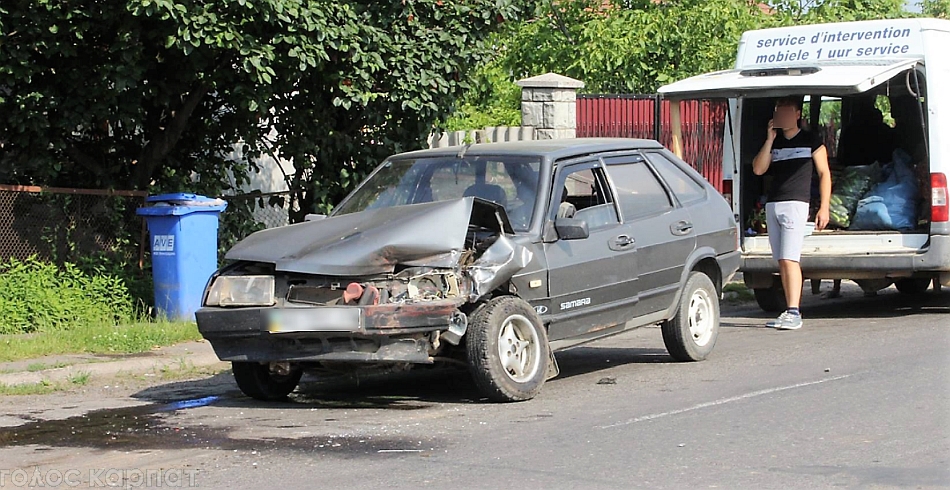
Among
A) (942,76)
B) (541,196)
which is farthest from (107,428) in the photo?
(942,76)

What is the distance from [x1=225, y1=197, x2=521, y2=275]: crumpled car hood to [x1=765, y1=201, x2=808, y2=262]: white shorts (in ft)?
13.1

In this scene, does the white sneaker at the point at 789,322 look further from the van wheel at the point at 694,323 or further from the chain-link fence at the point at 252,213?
the chain-link fence at the point at 252,213

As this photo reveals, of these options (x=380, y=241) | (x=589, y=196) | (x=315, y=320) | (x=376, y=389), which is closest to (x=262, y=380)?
(x=376, y=389)

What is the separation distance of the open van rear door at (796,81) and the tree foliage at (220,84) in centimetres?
211

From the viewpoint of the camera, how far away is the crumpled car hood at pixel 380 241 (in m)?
7.58

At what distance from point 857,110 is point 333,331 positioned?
8156 millimetres

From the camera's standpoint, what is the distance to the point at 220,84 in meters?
12.3

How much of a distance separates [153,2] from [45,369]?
3030mm

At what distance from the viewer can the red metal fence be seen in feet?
56.7

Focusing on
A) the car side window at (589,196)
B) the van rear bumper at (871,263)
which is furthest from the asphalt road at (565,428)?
the van rear bumper at (871,263)

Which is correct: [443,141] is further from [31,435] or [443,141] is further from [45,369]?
[31,435]

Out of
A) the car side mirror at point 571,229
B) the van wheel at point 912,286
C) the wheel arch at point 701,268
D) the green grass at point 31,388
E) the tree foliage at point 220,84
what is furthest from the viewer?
the van wheel at point 912,286

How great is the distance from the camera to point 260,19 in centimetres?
1132

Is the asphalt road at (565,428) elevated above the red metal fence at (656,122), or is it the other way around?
the red metal fence at (656,122)
